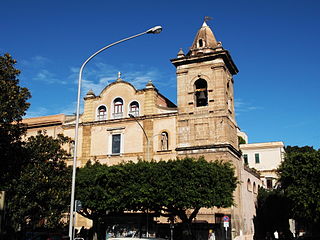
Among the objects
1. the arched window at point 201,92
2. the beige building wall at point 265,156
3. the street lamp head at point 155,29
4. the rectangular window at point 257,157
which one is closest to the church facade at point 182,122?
the arched window at point 201,92

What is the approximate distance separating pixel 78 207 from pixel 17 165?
6158mm

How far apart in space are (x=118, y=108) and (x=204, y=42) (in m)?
11.0

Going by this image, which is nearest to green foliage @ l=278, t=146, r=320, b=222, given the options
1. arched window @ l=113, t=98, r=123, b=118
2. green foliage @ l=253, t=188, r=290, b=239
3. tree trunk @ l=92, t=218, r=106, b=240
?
green foliage @ l=253, t=188, r=290, b=239

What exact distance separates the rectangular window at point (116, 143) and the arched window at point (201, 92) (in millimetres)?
8598

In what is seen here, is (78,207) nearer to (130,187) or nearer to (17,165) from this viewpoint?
(17,165)

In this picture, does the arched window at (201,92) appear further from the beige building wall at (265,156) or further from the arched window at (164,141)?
the beige building wall at (265,156)

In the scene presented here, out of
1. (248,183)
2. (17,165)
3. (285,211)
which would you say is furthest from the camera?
(285,211)

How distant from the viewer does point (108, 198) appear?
2861cm

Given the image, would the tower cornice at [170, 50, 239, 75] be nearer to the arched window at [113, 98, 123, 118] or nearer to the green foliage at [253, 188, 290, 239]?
the arched window at [113, 98, 123, 118]

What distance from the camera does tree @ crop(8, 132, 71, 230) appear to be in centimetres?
2219

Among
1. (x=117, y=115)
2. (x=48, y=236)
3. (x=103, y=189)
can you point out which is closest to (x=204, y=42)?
(x=117, y=115)

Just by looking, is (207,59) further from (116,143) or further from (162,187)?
(162,187)

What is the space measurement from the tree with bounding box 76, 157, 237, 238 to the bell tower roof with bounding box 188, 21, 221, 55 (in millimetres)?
13779

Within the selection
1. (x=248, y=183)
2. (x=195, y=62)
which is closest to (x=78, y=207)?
(x=195, y=62)
